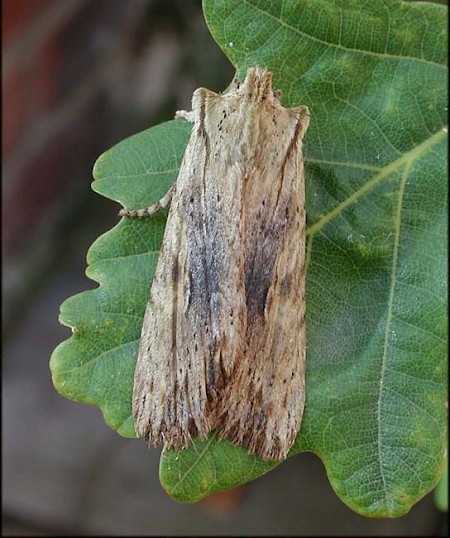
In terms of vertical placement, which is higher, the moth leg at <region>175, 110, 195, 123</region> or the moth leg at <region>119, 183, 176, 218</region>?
the moth leg at <region>175, 110, 195, 123</region>

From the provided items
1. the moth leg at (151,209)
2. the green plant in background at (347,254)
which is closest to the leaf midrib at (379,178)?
the green plant in background at (347,254)

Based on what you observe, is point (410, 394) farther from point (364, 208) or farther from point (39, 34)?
point (39, 34)

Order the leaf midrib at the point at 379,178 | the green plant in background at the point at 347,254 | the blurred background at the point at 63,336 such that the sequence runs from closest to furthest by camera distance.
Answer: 1. the green plant in background at the point at 347,254
2. the leaf midrib at the point at 379,178
3. the blurred background at the point at 63,336

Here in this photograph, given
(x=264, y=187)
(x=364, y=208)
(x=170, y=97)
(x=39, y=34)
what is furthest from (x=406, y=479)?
(x=39, y=34)

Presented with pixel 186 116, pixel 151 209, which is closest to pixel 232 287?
pixel 151 209

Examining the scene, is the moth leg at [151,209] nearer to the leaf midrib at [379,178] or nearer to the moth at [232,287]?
the moth at [232,287]

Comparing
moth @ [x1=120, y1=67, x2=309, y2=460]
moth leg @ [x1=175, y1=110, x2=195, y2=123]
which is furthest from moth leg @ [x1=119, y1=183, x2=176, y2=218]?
moth leg @ [x1=175, y1=110, x2=195, y2=123]

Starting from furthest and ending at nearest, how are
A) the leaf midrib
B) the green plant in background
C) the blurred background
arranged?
the blurred background
the leaf midrib
the green plant in background

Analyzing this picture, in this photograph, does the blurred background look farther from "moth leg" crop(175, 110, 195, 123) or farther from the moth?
the moth
